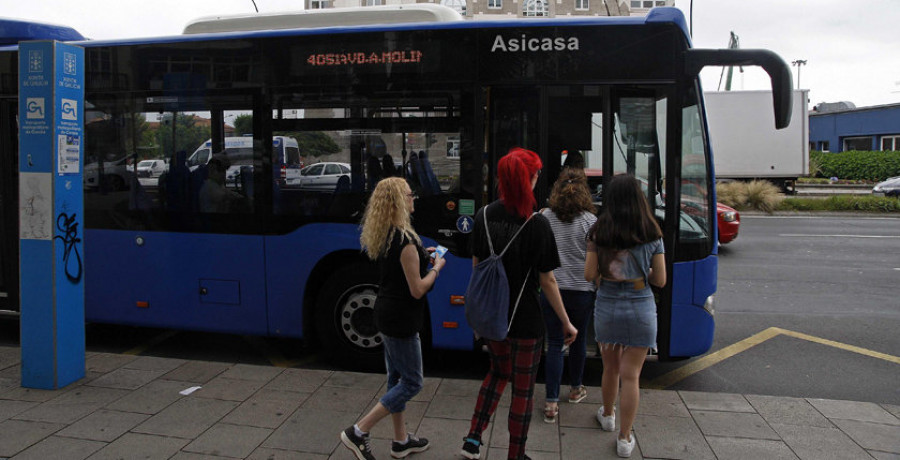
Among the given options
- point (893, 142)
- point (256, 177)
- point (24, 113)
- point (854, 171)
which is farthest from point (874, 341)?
point (893, 142)

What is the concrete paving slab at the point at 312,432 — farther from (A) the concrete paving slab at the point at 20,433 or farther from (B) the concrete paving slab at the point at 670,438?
(B) the concrete paving slab at the point at 670,438

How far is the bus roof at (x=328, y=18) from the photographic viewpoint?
5.89 m

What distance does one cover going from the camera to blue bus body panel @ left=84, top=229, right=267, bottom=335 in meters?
6.02

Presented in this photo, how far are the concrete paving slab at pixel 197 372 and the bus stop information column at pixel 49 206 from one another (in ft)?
2.55

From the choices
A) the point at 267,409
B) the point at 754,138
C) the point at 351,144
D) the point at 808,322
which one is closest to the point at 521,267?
the point at 267,409

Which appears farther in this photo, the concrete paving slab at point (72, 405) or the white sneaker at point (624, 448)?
the concrete paving slab at point (72, 405)

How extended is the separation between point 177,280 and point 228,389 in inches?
55.0

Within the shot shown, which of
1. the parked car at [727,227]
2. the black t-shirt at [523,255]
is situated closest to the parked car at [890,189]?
the parked car at [727,227]

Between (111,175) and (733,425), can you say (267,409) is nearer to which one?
(111,175)

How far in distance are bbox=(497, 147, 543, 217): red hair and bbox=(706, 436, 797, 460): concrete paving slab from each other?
203 cm

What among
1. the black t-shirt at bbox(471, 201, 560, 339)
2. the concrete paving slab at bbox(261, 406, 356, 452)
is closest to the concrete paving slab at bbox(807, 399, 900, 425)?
the black t-shirt at bbox(471, 201, 560, 339)

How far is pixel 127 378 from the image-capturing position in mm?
5500

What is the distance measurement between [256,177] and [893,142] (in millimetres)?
54631

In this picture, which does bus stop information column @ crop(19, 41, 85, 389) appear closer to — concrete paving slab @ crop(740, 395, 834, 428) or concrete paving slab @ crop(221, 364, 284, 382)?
concrete paving slab @ crop(221, 364, 284, 382)
